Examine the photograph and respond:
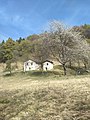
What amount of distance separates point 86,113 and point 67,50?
30486mm

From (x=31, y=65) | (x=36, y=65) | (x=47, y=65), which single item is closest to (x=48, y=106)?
(x=47, y=65)

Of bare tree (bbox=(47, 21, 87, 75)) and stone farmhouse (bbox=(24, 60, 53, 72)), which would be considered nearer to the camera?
bare tree (bbox=(47, 21, 87, 75))

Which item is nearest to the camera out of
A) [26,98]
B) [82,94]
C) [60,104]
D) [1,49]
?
[60,104]

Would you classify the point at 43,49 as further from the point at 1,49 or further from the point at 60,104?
the point at 1,49

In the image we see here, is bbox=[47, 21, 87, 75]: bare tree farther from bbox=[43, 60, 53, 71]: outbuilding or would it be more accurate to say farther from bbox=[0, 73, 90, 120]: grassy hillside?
bbox=[0, 73, 90, 120]: grassy hillside

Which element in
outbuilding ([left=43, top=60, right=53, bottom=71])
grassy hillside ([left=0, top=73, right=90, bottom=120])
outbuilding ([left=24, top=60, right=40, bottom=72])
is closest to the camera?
grassy hillside ([left=0, top=73, right=90, bottom=120])

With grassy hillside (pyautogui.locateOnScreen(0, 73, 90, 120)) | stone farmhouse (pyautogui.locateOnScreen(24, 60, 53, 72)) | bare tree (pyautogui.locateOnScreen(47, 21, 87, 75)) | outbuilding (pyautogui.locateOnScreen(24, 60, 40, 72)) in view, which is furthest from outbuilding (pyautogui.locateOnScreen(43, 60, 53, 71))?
grassy hillside (pyautogui.locateOnScreen(0, 73, 90, 120))

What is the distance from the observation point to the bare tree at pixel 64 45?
38062mm

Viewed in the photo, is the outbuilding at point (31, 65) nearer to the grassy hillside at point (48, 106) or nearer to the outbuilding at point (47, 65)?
the outbuilding at point (47, 65)

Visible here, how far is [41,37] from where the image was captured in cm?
4131

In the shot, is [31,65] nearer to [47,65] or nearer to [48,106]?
Result: [47,65]

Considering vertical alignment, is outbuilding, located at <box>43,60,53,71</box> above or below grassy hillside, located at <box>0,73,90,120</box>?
above

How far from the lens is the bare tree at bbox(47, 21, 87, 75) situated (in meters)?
38.1

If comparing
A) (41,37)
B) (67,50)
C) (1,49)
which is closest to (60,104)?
(67,50)
